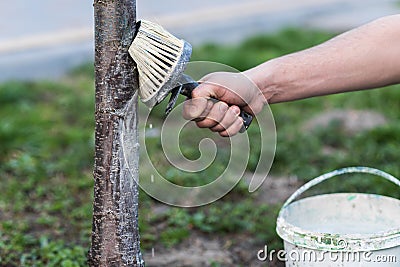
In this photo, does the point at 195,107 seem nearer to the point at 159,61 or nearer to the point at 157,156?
the point at 159,61

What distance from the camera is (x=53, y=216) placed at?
344 cm

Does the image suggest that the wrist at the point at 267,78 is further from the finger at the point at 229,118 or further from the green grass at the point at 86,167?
the green grass at the point at 86,167

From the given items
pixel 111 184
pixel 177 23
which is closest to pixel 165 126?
pixel 111 184

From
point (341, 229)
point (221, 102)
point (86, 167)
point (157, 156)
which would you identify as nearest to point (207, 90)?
point (221, 102)

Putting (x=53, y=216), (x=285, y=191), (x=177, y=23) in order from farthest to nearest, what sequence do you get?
(x=177, y=23) → (x=285, y=191) → (x=53, y=216)

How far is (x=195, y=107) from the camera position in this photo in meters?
2.33

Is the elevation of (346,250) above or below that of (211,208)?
above

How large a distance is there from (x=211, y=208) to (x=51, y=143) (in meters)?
1.25

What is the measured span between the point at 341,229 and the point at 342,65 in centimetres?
59

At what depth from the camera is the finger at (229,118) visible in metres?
2.36

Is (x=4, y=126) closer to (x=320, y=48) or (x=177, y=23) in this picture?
(x=320, y=48)

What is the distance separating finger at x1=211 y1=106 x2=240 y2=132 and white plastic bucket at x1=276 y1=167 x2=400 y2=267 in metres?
0.36

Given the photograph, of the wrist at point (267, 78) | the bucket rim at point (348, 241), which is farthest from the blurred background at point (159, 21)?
the bucket rim at point (348, 241)

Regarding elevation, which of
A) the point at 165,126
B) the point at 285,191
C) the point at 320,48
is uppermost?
the point at 320,48
